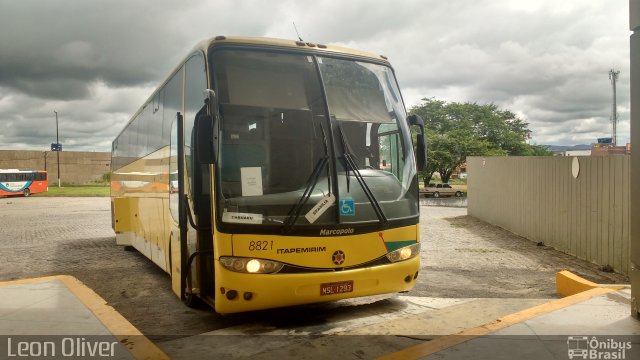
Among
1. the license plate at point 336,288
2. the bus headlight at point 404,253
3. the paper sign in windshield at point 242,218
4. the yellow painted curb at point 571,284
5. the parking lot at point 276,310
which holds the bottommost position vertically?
the parking lot at point 276,310

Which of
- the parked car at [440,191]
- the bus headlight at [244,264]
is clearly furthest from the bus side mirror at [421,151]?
the parked car at [440,191]

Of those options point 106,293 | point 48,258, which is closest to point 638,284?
point 106,293

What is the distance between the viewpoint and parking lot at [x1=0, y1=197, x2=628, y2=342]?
6152mm

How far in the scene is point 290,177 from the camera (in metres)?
5.28

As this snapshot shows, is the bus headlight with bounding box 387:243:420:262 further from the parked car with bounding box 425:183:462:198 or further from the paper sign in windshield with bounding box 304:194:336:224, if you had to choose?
the parked car with bounding box 425:183:462:198

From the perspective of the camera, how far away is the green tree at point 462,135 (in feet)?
150

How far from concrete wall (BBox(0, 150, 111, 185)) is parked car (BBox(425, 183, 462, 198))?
41595 mm

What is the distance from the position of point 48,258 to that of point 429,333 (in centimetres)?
914

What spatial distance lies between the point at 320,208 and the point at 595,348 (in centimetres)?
279

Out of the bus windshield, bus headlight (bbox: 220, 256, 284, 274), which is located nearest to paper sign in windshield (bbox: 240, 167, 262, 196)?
the bus windshield

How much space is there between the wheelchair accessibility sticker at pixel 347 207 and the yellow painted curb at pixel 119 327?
88.9 inches

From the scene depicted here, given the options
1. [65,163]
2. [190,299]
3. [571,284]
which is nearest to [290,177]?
[190,299]

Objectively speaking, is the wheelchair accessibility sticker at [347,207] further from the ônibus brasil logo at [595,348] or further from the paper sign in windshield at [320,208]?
the ônibus brasil logo at [595,348]

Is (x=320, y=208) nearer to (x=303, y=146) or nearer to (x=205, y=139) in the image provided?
(x=303, y=146)
